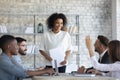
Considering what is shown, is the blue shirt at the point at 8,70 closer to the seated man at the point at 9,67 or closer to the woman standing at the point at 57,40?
the seated man at the point at 9,67

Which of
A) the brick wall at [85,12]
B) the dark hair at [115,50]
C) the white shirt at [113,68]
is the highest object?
the brick wall at [85,12]

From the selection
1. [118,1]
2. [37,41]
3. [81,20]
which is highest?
[118,1]

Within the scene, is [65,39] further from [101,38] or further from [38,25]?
[38,25]

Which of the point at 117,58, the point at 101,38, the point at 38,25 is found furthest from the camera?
the point at 38,25

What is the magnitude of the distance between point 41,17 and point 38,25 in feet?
0.83

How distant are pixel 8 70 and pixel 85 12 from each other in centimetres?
539

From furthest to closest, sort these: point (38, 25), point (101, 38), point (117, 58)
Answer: point (38, 25) < point (101, 38) < point (117, 58)

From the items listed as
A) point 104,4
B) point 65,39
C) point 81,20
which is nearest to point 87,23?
point 81,20

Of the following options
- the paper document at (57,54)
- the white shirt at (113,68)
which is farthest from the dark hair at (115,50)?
the paper document at (57,54)

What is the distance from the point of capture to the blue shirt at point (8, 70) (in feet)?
9.69

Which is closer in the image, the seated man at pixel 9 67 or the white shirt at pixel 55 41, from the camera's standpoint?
the seated man at pixel 9 67

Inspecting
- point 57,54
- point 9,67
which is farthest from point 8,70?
point 57,54

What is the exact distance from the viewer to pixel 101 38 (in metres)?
4.23

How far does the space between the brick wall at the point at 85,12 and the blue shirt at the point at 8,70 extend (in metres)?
5.00
